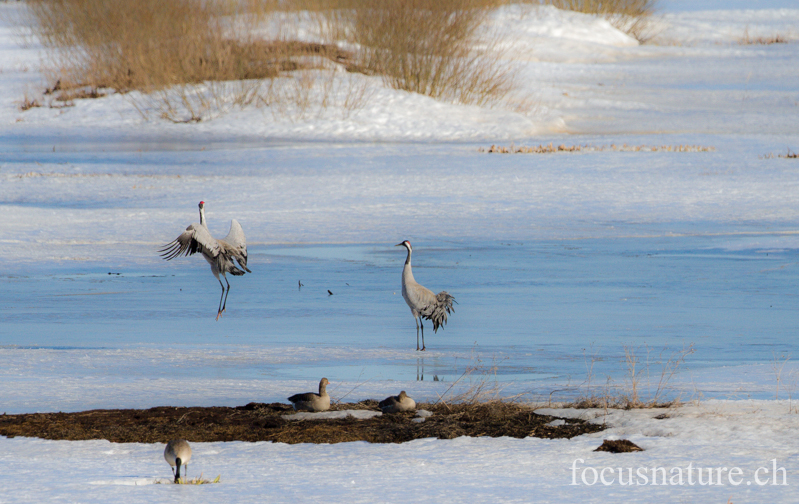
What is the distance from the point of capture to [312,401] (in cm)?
613

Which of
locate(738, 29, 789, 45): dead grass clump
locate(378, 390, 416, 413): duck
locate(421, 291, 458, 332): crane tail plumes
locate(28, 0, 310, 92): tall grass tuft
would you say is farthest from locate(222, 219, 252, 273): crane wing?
locate(738, 29, 789, 45): dead grass clump

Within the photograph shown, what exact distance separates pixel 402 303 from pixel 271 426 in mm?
4761

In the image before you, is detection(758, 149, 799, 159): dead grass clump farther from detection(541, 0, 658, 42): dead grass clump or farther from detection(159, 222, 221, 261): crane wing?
detection(541, 0, 658, 42): dead grass clump

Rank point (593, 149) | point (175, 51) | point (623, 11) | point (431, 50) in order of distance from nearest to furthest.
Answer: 1. point (593, 149)
2. point (431, 50)
3. point (175, 51)
4. point (623, 11)

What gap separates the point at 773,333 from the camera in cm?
881

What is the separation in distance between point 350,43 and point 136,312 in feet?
104

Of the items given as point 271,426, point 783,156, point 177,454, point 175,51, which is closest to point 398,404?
point 271,426

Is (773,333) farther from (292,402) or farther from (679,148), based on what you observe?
(679,148)

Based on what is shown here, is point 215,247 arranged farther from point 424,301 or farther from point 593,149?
point 593,149

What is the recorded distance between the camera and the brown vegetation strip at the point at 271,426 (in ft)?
19.1

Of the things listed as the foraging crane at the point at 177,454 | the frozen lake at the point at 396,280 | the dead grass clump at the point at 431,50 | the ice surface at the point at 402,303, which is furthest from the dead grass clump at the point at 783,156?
the foraging crane at the point at 177,454

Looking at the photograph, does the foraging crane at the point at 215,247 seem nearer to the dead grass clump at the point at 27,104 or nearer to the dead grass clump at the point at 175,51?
the dead grass clump at the point at 175,51

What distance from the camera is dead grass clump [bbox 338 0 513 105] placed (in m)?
36.7

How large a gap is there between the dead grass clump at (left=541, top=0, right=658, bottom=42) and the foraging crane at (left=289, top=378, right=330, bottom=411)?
227 ft
